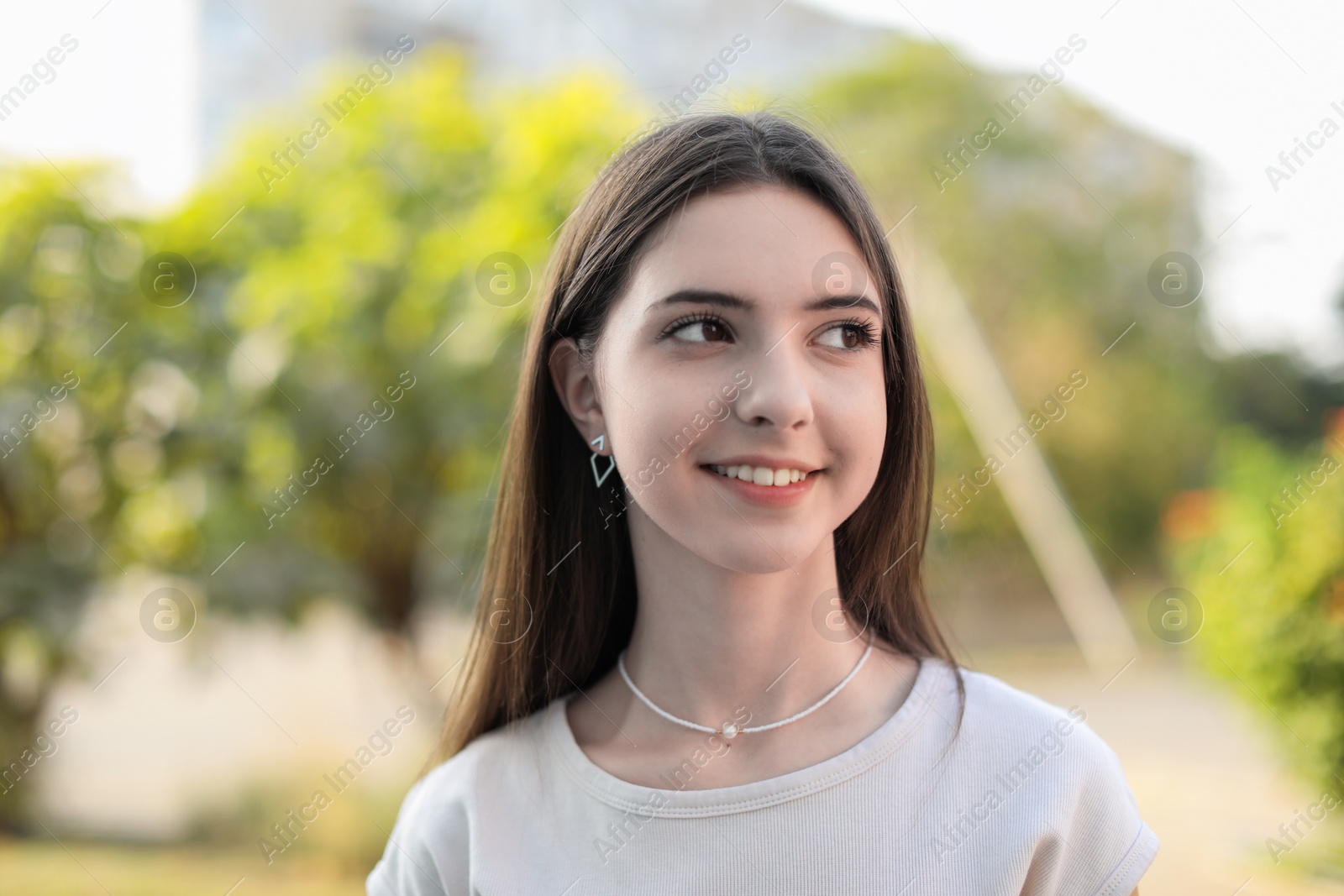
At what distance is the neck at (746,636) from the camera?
5.26 ft

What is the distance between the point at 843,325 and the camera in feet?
4.98

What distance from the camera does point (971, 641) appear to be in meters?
12.5

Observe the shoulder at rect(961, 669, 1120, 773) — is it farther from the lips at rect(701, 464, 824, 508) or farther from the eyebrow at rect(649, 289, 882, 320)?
the eyebrow at rect(649, 289, 882, 320)

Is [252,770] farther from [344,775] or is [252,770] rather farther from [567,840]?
[567,840]

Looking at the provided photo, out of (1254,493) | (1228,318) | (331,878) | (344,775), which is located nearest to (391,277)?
(344,775)

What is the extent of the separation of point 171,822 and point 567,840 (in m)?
5.27

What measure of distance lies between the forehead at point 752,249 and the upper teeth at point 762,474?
222mm

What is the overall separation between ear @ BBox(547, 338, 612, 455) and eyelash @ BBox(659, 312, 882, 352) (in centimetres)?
22

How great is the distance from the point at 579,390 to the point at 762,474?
399 mm

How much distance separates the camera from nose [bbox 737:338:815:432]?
1402 mm

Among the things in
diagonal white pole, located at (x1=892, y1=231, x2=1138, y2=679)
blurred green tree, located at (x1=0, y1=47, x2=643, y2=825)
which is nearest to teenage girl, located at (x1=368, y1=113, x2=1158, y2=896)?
blurred green tree, located at (x1=0, y1=47, x2=643, y2=825)

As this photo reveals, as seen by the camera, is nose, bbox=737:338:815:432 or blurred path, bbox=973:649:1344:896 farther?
blurred path, bbox=973:649:1344:896

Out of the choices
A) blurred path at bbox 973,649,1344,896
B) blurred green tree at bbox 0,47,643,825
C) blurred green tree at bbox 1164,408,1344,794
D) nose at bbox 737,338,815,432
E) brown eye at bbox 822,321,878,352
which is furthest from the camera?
blurred green tree at bbox 0,47,643,825

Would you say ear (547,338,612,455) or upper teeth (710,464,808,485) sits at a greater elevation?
ear (547,338,612,455)
